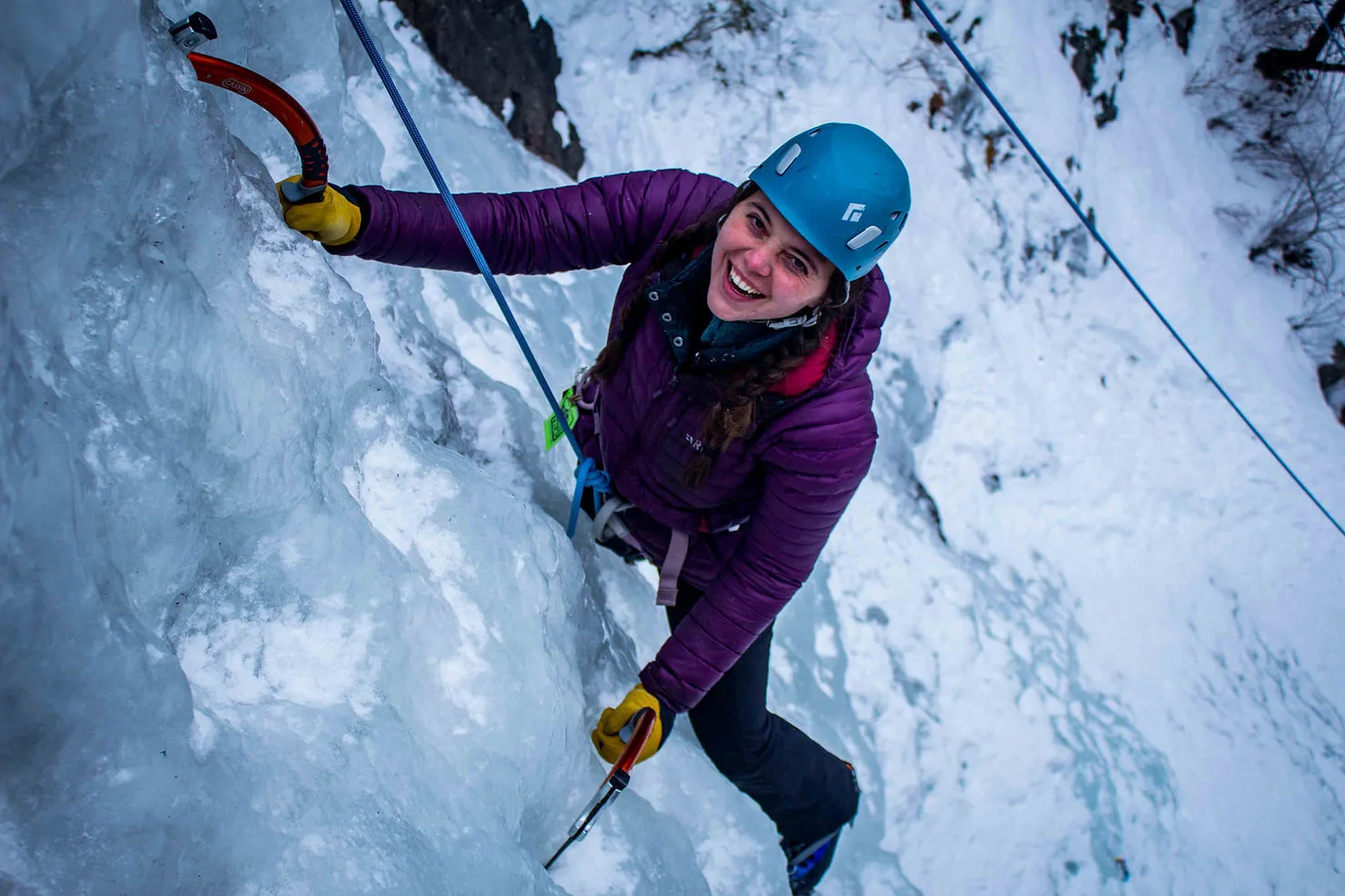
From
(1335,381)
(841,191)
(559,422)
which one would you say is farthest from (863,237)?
(1335,381)

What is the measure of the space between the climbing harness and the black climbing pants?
1.02 feet

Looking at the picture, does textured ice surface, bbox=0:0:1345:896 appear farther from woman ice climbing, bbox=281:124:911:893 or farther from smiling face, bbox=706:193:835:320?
smiling face, bbox=706:193:835:320

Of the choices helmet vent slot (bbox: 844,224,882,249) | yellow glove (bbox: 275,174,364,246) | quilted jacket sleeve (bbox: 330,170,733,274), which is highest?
helmet vent slot (bbox: 844,224,882,249)

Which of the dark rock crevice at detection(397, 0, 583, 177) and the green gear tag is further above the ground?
the dark rock crevice at detection(397, 0, 583, 177)

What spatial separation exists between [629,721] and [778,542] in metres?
0.52

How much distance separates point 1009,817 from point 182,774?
2724 millimetres

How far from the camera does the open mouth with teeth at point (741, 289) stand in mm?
1439

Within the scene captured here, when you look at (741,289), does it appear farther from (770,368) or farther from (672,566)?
(672,566)

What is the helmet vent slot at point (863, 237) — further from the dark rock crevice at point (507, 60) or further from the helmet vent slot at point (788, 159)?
the dark rock crevice at point (507, 60)

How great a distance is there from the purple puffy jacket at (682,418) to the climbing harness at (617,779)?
3.4 inches

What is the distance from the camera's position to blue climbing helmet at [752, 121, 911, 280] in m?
1.38

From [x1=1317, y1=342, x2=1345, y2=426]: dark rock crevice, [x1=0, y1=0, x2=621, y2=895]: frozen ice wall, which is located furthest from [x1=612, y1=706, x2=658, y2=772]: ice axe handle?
[x1=1317, y1=342, x2=1345, y2=426]: dark rock crevice

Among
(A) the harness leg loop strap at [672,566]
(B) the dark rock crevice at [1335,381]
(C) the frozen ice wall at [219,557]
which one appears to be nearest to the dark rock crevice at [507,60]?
(C) the frozen ice wall at [219,557]

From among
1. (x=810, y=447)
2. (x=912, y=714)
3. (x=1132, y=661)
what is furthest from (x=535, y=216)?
(x=1132, y=661)
